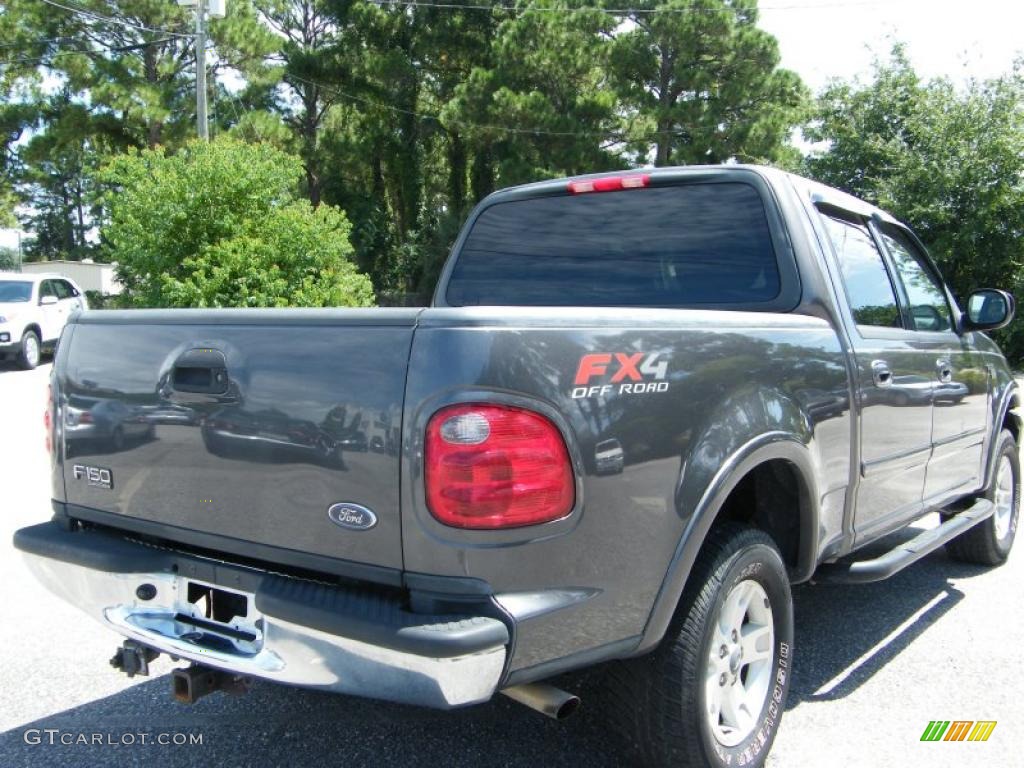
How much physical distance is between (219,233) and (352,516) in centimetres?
1092

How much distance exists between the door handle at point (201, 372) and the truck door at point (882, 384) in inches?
87.2

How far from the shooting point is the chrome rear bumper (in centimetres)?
200

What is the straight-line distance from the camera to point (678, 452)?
Result: 2.36m

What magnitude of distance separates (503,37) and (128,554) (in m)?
27.4

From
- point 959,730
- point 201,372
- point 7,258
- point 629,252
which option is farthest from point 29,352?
point 7,258

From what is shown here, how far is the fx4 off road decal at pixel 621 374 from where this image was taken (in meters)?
2.16

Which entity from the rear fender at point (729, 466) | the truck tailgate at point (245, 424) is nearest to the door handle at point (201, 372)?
the truck tailgate at point (245, 424)

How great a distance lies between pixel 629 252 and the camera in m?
3.65

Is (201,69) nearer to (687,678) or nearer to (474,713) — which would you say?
(474,713)

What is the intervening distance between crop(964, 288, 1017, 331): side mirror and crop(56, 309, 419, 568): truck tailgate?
11.4ft

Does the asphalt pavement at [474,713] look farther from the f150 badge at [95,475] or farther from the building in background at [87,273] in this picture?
the building in background at [87,273]

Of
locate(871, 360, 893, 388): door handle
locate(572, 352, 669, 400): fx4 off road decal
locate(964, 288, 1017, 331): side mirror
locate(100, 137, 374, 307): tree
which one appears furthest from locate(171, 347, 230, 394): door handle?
locate(100, 137, 374, 307): tree

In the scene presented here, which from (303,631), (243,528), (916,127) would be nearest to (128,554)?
(243,528)

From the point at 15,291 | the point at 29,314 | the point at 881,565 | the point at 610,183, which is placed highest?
the point at 610,183
